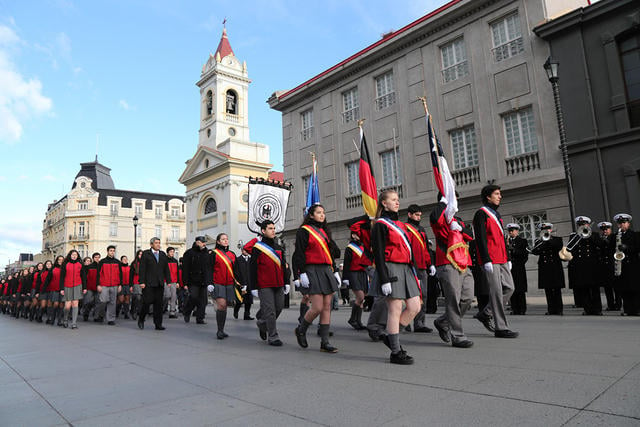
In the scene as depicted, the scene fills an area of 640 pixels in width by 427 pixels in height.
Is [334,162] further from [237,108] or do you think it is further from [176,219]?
[176,219]

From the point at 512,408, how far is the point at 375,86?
19.4m

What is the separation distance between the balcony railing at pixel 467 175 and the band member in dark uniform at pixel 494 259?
1071cm

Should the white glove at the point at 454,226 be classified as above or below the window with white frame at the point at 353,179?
below

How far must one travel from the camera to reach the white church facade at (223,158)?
45156mm

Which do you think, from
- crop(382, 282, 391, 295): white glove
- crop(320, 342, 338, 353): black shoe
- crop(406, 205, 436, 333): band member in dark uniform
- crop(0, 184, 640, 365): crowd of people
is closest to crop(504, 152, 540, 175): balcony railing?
crop(0, 184, 640, 365): crowd of people

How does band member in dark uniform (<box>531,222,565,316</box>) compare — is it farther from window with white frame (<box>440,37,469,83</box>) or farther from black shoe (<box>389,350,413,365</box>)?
window with white frame (<box>440,37,469,83</box>)

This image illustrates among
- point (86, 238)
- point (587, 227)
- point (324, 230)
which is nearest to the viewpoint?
point (324, 230)

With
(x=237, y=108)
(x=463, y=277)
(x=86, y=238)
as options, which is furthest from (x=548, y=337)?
(x=86, y=238)

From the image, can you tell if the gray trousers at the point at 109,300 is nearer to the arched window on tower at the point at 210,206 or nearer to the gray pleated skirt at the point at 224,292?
the gray pleated skirt at the point at 224,292

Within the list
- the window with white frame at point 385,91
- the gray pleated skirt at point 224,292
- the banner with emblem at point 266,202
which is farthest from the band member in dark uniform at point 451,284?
the window with white frame at point 385,91

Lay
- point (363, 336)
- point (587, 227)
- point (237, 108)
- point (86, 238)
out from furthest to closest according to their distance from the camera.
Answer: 1. point (86, 238)
2. point (237, 108)
3. point (587, 227)
4. point (363, 336)

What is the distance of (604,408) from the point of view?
286 cm

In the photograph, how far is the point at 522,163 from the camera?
50.7ft

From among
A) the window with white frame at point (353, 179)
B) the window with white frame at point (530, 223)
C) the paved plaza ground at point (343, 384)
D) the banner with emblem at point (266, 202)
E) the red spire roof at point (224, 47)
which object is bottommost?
the paved plaza ground at point (343, 384)
